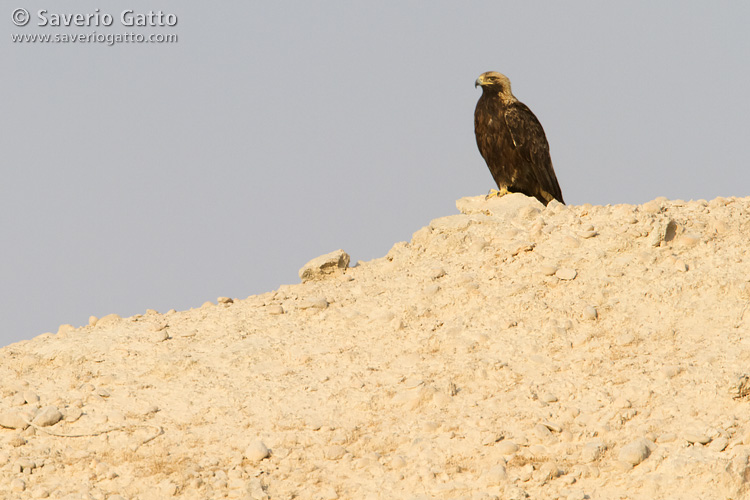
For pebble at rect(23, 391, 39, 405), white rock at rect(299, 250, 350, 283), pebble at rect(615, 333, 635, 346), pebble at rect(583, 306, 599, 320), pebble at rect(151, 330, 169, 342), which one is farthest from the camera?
white rock at rect(299, 250, 350, 283)

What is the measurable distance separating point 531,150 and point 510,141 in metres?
0.32

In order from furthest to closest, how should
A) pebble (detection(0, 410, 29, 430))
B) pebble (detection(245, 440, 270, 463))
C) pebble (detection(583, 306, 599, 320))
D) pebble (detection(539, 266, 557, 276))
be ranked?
pebble (detection(539, 266, 557, 276)) < pebble (detection(583, 306, 599, 320)) < pebble (detection(0, 410, 29, 430)) < pebble (detection(245, 440, 270, 463))

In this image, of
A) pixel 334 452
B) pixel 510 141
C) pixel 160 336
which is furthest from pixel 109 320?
pixel 510 141

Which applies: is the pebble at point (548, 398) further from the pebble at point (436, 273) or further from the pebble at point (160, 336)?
the pebble at point (160, 336)

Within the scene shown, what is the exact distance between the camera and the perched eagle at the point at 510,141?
10773 millimetres

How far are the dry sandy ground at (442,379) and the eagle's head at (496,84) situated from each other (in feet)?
11.5

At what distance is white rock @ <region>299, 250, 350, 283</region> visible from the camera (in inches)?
310

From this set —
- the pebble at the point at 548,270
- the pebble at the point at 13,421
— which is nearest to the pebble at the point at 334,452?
the pebble at the point at 13,421

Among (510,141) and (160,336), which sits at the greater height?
(510,141)

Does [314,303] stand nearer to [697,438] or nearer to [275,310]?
[275,310]

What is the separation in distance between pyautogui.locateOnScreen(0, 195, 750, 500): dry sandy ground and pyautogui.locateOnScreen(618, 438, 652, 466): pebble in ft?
0.04

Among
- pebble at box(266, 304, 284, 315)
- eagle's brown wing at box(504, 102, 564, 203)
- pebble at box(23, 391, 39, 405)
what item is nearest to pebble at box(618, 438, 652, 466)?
pebble at box(266, 304, 284, 315)

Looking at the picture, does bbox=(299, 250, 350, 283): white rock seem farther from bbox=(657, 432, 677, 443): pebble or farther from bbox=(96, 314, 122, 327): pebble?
bbox=(657, 432, 677, 443): pebble

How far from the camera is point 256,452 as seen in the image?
510cm
